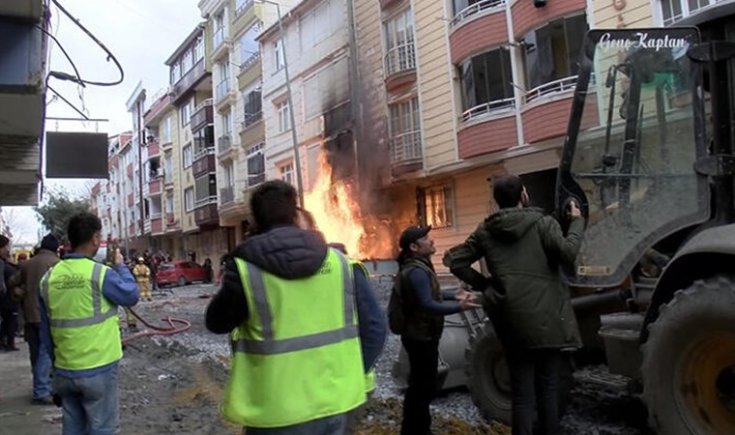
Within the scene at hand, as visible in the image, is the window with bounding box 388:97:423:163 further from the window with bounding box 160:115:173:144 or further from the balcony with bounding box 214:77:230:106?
the window with bounding box 160:115:173:144

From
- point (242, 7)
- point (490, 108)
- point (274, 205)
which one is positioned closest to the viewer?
point (274, 205)

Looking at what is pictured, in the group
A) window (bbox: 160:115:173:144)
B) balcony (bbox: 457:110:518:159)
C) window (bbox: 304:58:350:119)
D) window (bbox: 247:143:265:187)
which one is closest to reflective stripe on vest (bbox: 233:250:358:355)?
balcony (bbox: 457:110:518:159)

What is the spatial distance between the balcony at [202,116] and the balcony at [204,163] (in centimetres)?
173

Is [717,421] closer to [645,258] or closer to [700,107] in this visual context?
[645,258]

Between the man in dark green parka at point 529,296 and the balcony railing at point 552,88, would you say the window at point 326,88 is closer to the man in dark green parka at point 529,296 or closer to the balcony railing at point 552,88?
the balcony railing at point 552,88

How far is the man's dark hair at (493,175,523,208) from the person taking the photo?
12.5 ft

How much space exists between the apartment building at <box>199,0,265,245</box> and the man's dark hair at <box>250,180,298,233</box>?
30.3m

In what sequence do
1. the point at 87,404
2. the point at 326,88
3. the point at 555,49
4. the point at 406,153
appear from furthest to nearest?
the point at 326,88, the point at 406,153, the point at 555,49, the point at 87,404

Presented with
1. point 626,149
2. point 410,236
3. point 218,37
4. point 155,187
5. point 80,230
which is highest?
point 218,37

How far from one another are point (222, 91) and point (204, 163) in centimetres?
489

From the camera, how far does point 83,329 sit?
3967 millimetres

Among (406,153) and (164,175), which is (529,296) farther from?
(164,175)

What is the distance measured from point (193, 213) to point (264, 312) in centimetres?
4256

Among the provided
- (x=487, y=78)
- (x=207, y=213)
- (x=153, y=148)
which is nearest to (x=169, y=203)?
(x=153, y=148)
